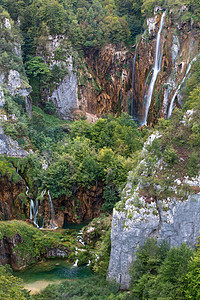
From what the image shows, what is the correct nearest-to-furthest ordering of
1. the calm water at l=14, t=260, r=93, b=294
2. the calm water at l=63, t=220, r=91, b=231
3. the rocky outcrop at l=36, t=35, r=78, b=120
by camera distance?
the calm water at l=14, t=260, r=93, b=294 < the calm water at l=63, t=220, r=91, b=231 < the rocky outcrop at l=36, t=35, r=78, b=120

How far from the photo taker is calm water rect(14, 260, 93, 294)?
54.0 ft

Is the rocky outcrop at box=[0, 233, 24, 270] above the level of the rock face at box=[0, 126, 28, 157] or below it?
below

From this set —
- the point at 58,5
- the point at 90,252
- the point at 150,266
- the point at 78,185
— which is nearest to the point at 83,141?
the point at 78,185

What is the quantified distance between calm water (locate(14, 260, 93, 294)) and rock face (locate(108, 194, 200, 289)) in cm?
428

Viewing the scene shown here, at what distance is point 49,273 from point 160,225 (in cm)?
800

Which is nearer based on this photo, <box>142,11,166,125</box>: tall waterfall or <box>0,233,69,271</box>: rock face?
<box>0,233,69,271</box>: rock face

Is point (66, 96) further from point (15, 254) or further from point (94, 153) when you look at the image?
point (15, 254)

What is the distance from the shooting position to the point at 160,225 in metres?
14.1

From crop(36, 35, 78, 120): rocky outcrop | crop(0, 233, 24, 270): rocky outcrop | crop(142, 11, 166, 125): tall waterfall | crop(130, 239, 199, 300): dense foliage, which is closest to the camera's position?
crop(130, 239, 199, 300): dense foliage

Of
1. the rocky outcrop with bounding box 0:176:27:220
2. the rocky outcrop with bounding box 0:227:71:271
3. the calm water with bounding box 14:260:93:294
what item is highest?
the rocky outcrop with bounding box 0:176:27:220

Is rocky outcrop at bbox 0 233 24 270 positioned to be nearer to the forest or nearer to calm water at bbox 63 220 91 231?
the forest

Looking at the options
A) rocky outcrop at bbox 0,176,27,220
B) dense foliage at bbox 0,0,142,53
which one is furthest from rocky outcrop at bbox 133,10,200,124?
rocky outcrop at bbox 0,176,27,220

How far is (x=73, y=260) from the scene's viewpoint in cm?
1891

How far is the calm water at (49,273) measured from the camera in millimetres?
16453
